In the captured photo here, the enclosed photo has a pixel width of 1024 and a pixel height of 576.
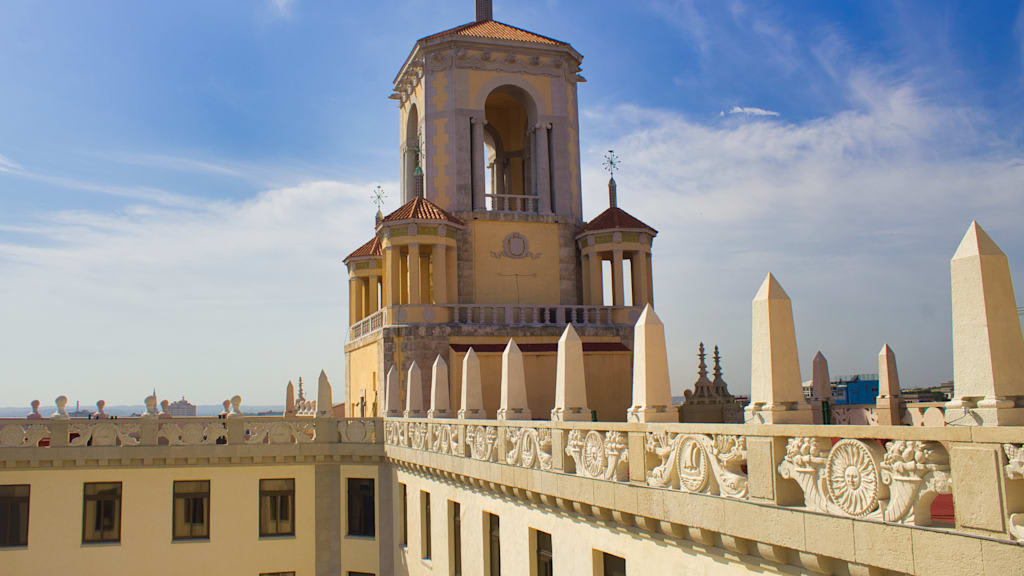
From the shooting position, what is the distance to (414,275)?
97.9ft

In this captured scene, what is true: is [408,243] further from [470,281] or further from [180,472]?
[180,472]

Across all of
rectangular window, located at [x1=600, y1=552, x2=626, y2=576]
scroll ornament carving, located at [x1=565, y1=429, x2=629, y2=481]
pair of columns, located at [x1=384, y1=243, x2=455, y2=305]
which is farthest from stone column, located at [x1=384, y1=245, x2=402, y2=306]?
rectangular window, located at [x1=600, y1=552, x2=626, y2=576]

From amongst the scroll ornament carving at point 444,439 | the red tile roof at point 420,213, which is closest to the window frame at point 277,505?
the scroll ornament carving at point 444,439

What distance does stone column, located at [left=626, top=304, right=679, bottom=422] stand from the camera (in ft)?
35.7

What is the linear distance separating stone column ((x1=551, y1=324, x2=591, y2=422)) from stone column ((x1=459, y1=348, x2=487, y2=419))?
5.27 meters

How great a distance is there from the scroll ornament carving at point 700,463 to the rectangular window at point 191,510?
2033 cm

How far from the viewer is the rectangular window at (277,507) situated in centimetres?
2694

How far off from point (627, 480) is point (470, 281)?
69.8ft

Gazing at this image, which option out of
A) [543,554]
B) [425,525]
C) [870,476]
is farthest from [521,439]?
[870,476]

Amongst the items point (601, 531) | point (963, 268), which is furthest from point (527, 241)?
point (963, 268)

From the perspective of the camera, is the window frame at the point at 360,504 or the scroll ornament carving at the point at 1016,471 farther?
the window frame at the point at 360,504

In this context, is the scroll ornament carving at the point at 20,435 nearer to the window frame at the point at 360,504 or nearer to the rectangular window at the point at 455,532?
the window frame at the point at 360,504

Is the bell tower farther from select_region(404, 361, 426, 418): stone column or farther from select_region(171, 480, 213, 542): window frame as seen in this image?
select_region(171, 480, 213, 542): window frame

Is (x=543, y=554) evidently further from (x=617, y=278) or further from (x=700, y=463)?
(x=617, y=278)
